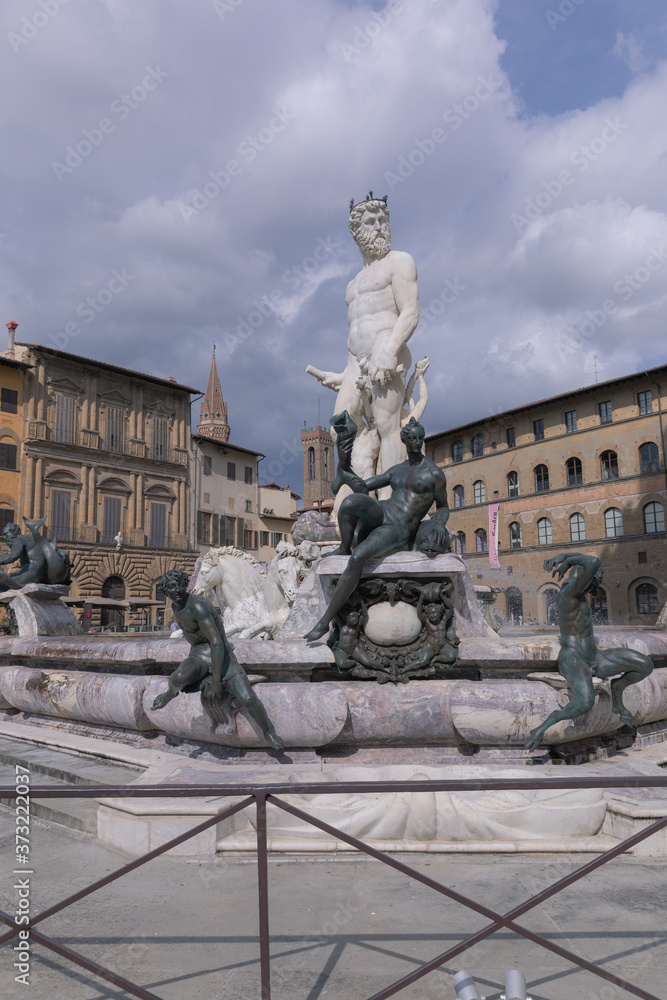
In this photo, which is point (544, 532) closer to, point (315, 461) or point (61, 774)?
point (61, 774)

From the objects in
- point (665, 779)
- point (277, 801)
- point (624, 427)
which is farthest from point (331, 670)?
point (624, 427)

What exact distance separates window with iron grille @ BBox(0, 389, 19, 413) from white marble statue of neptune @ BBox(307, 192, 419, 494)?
3561cm

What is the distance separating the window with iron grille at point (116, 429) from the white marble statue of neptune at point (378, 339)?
38.0 metres

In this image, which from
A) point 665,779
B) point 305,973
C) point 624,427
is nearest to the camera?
point 665,779

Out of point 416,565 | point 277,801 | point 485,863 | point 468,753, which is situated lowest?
point 485,863

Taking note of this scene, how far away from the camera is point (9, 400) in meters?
39.7

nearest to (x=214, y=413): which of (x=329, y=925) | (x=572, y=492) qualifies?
(x=572, y=492)

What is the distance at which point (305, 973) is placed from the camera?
249cm

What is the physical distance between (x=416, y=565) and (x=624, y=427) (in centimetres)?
4065

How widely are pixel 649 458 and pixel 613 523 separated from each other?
4.19m

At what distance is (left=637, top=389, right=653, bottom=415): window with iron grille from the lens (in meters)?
40.8

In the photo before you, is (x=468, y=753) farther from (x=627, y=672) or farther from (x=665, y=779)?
(x=665, y=779)

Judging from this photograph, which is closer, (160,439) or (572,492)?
(572,492)

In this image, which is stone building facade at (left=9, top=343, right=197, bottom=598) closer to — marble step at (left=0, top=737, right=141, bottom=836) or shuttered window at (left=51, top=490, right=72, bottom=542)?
shuttered window at (left=51, top=490, right=72, bottom=542)
